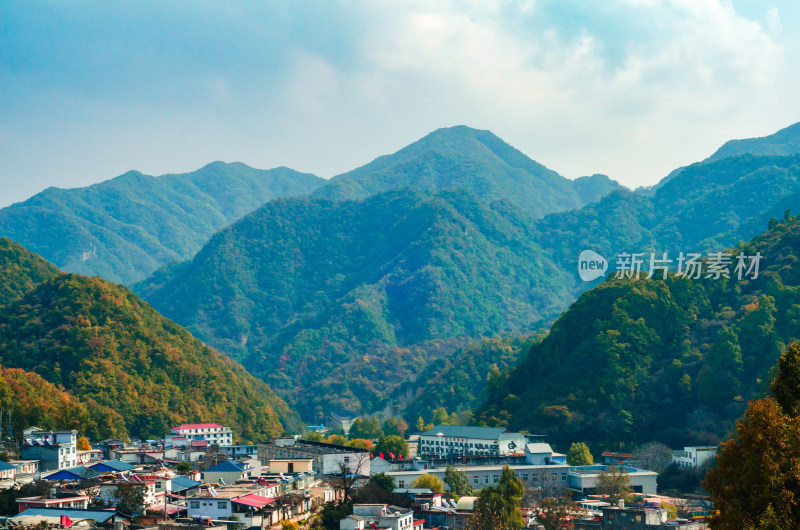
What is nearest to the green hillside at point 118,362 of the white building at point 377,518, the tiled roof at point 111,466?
the tiled roof at point 111,466

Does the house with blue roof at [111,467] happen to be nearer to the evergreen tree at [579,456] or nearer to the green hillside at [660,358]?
the evergreen tree at [579,456]

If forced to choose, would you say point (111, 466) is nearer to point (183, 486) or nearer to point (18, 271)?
point (183, 486)

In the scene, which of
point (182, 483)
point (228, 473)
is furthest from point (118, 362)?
point (182, 483)

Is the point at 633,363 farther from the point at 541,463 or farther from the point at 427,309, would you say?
the point at 427,309

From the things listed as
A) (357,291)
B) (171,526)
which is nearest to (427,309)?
(357,291)

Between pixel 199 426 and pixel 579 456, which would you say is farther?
pixel 199 426
